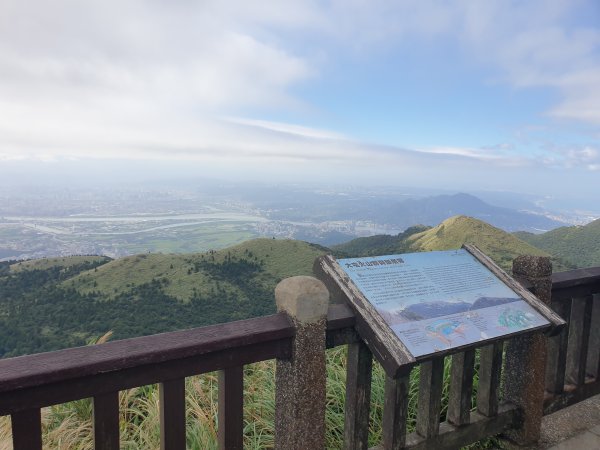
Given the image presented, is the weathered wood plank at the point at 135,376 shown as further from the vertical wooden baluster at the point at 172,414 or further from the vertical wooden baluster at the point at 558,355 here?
the vertical wooden baluster at the point at 558,355

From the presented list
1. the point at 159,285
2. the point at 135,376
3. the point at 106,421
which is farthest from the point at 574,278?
the point at 159,285

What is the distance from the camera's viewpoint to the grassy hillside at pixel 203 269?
33.4 metres

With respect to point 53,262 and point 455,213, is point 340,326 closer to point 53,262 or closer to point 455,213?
point 53,262

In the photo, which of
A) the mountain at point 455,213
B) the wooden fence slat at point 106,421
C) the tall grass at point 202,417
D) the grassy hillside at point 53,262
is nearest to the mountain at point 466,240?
the grassy hillside at point 53,262

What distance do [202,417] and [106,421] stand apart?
157cm

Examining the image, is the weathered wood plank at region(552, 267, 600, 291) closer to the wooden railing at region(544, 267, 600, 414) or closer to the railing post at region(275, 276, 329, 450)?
the wooden railing at region(544, 267, 600, 414)

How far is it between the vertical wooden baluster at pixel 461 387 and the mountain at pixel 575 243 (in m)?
35.1

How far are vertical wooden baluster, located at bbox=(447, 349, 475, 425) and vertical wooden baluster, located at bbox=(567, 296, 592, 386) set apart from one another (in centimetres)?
128

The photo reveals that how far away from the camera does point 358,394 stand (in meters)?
2.37

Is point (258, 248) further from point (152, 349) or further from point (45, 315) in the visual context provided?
point (152, 349)

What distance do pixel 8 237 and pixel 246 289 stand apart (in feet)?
226

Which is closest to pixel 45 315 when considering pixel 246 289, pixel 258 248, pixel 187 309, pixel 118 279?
pixel 118 279

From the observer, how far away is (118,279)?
35906mm

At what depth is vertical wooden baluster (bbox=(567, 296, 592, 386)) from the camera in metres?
3.44
